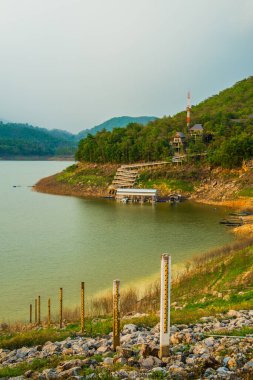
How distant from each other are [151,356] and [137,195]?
55.7 meters

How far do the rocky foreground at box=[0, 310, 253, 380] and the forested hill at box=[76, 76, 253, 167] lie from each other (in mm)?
57605

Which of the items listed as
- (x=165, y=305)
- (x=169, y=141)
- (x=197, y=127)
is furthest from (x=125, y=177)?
(x=165, y=305)

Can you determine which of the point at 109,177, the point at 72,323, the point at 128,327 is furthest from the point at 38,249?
the point at 109,177

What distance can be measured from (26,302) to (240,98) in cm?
12046

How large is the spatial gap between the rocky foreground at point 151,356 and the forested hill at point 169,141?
57605 millimetres

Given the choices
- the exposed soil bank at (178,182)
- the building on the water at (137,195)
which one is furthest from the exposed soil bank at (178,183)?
the building on the water at (137,195)

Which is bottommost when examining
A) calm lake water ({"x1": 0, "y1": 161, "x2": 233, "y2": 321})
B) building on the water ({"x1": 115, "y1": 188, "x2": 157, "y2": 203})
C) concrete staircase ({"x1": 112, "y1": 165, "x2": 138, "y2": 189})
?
calm lake water ({"x1": 0, "y1": 161, "x2": 233, "y2": 321})

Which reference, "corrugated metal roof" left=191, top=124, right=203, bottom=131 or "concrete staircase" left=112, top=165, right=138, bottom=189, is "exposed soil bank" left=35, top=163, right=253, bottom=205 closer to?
"concrete staircase" left=112, top=165, right=138, bottom=189

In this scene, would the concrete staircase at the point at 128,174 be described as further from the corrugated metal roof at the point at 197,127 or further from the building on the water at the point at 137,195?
the corrugated metal roof at the point at 197,127

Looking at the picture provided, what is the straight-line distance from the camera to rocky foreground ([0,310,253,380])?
7891 millimetres

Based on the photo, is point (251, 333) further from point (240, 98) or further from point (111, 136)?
point (240, 98)

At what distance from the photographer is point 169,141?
262ft

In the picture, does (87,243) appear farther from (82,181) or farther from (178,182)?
(82,181)

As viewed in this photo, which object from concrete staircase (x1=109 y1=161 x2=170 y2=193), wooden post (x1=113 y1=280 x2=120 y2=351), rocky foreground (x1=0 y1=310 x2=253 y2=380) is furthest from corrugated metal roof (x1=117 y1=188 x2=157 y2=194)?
wooden post (x1=113 y1=280 x2=120 y2=351)
